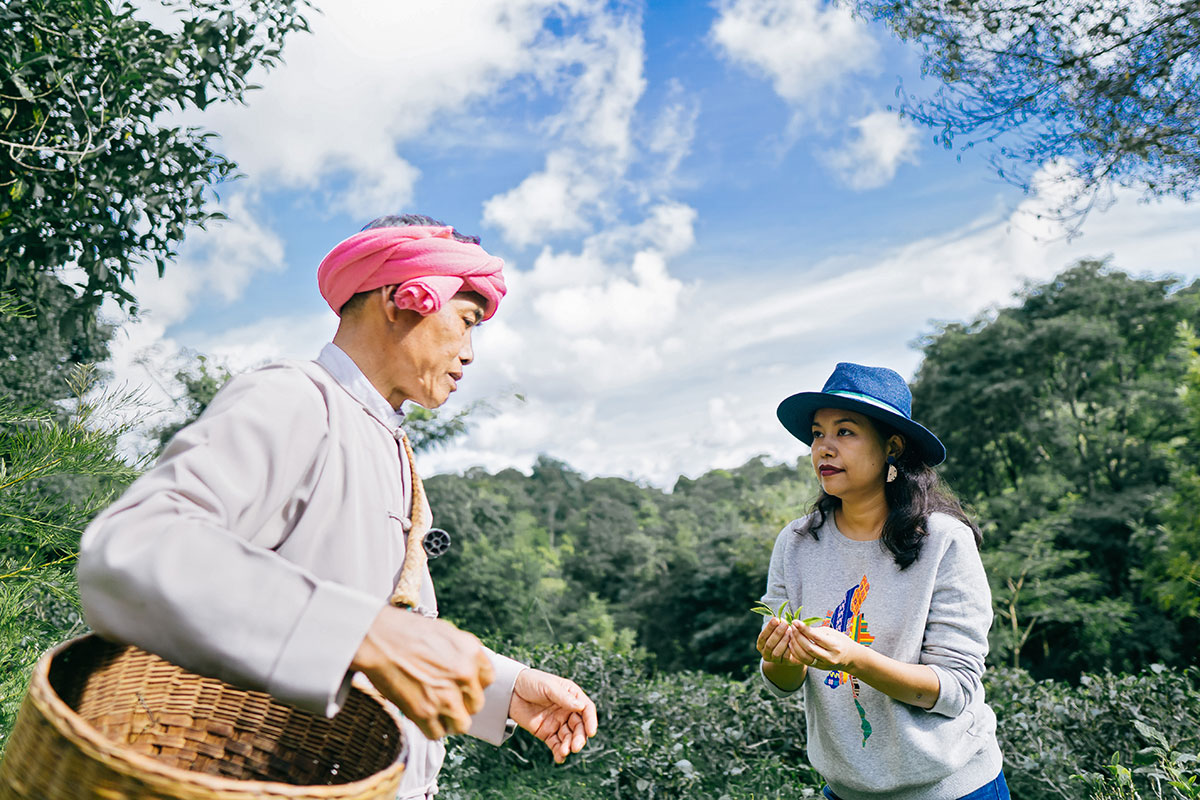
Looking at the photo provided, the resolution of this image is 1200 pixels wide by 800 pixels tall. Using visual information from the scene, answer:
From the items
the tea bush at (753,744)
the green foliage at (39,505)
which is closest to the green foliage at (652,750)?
the tea bush at (753,744)

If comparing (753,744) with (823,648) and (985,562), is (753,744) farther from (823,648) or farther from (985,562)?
(985,562)

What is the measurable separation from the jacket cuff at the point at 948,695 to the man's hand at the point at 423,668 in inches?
61.3

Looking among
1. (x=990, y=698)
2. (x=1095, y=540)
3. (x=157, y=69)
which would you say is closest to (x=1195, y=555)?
(x=1095, y=540)

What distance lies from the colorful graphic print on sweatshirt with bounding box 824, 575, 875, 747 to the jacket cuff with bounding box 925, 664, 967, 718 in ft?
0.58

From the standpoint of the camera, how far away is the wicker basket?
967mm

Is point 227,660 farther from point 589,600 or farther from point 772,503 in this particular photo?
point 589,600

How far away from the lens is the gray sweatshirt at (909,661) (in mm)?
2184

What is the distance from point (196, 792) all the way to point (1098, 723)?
4.66 meters

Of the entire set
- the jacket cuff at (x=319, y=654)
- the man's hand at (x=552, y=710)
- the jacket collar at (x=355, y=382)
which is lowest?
the jacket cuff at (x=319, y=654)

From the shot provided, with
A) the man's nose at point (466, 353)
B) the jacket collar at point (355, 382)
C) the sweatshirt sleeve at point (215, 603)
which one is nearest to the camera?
the sweatshirt sleeve at point (215, 603)

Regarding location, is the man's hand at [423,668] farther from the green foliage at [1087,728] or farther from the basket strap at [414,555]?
the green foliage at [1087,728]

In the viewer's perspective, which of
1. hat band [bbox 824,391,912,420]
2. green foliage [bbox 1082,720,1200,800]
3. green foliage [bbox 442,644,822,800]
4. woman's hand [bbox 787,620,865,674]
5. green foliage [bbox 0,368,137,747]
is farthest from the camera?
green foliage [bbox 442,644,822,800]

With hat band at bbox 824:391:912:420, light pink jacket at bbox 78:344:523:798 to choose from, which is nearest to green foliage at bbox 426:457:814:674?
hat band at bbox 824:391:912:420

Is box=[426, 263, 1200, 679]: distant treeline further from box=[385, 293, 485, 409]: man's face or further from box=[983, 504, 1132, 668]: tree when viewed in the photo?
box=[385, 293, 485, 409]: man's face
